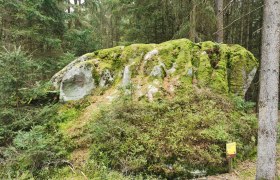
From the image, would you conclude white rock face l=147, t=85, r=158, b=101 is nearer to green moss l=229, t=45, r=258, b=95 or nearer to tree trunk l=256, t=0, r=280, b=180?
green moss l=229, t=45, r=258, b=95

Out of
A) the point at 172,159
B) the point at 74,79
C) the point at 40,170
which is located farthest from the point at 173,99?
the point at 40,170

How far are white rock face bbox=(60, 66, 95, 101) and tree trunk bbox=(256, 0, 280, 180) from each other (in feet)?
17.5

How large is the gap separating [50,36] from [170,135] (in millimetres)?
8138

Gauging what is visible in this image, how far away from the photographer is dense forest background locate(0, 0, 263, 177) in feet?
20.8

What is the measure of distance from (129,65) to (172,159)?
12.8ft

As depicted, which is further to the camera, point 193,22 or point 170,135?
point 193,22

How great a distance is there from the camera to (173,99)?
6.90 meters

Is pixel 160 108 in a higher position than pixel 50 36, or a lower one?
lower

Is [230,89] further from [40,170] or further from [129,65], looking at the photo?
[40,170]

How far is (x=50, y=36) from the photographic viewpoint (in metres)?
10.9

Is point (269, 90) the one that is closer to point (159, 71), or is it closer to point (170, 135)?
point (170, 135)

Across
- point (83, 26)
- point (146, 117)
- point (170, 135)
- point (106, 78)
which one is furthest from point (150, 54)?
point (83, 26)

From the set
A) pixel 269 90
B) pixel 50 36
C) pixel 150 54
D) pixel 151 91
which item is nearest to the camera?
pixel 269 90

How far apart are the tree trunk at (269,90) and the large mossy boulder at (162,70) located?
2549 mm
